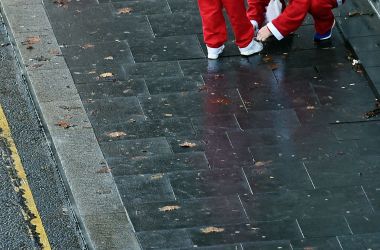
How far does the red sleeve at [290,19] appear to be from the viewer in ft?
39.1

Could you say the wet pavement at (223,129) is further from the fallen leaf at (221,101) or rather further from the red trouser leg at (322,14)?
the red trouser leg at (322,14)

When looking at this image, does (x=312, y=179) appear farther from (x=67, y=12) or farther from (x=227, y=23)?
(x=67, y=12)

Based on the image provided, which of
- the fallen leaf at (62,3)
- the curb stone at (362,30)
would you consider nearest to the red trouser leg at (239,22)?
the curb stone at (362,30)

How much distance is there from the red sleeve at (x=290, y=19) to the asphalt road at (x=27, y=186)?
8.61 feet

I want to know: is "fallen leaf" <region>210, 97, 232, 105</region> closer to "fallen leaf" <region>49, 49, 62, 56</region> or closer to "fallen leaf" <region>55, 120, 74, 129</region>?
"fallen leaf" <region>55, 120, 74, 129</region>

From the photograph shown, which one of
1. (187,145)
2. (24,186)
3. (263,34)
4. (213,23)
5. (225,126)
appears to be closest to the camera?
(24,186)

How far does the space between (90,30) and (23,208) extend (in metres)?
3.10

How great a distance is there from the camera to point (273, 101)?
11.3 m

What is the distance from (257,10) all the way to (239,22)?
2.11 feet

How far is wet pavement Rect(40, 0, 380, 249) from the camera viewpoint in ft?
31.4

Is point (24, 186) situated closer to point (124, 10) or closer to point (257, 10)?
point (124, 10)

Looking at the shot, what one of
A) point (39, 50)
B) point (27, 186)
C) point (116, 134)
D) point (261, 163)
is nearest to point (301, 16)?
point (261, 163)

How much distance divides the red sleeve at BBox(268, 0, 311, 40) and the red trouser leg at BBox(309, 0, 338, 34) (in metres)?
0.08

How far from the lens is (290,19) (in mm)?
11961
